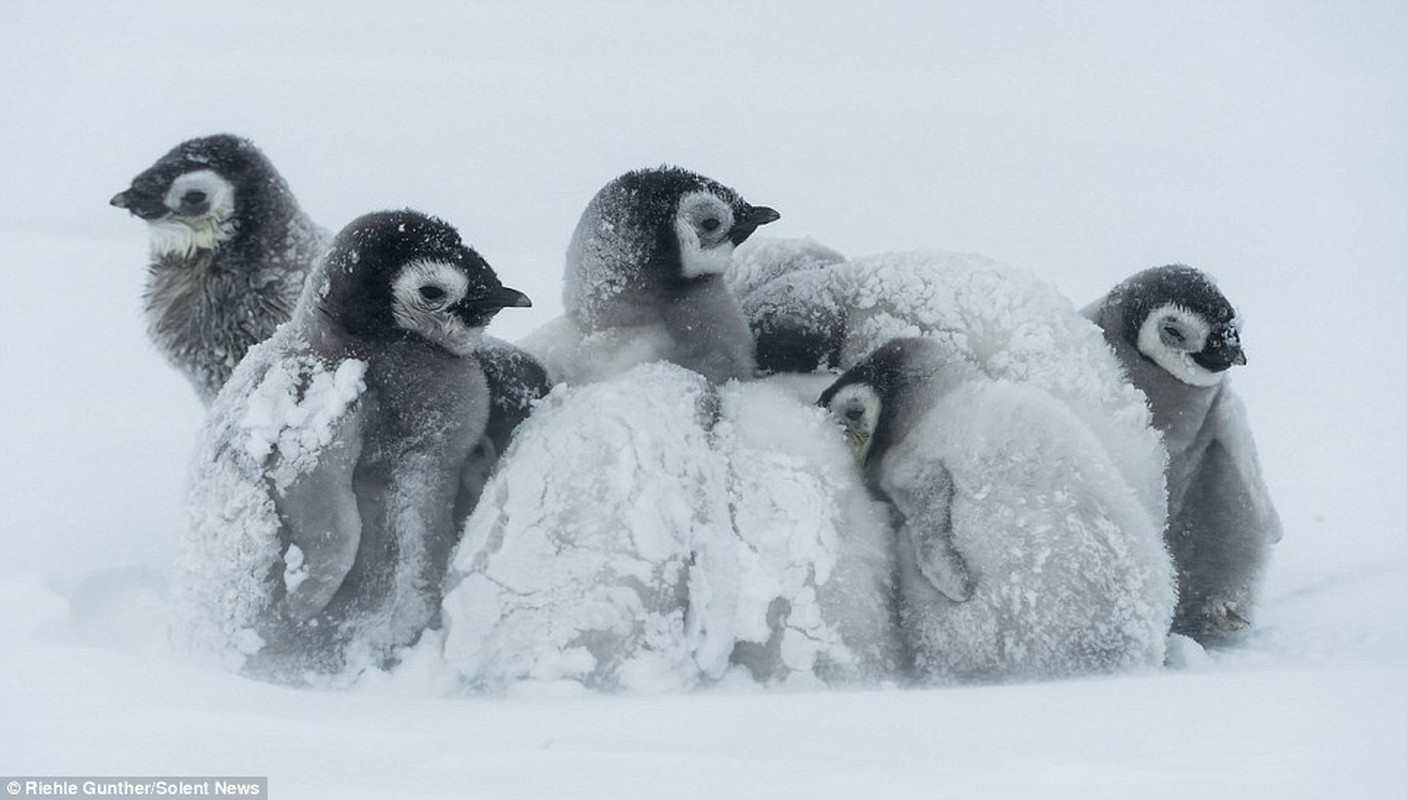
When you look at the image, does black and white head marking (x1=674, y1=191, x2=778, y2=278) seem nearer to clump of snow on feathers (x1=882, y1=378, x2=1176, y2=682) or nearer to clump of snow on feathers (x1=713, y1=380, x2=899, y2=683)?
clump of snow on feathers (x1=713, y1=380, x2=899, y2=683)

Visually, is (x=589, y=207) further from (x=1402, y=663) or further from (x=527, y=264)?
(x=527, y=264)

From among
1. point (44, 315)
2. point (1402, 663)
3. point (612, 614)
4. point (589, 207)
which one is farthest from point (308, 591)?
point (44, 315)

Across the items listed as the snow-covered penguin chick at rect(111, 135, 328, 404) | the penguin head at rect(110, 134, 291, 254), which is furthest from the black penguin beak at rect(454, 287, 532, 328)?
the penguin head at rect(110, 134, 291, 254)

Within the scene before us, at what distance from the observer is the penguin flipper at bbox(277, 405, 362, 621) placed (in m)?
3.02

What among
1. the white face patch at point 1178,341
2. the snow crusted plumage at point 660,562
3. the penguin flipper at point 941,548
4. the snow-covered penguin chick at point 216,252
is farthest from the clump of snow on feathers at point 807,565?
the snow-covered penguin chick at point 216,252

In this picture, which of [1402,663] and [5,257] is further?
[5,257]

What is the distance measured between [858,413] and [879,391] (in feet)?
0.23

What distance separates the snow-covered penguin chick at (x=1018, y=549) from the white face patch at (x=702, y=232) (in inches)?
28.7

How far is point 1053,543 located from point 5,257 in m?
7.43

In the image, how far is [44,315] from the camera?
7.37 m

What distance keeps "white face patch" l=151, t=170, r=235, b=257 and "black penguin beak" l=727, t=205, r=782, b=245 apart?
55.9 inches

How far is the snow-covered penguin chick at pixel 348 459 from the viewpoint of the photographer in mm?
3066

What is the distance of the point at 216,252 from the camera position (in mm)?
4227

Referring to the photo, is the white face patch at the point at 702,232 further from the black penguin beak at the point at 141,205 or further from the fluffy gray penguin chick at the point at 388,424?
the black penguin beak at the point at 141,205
